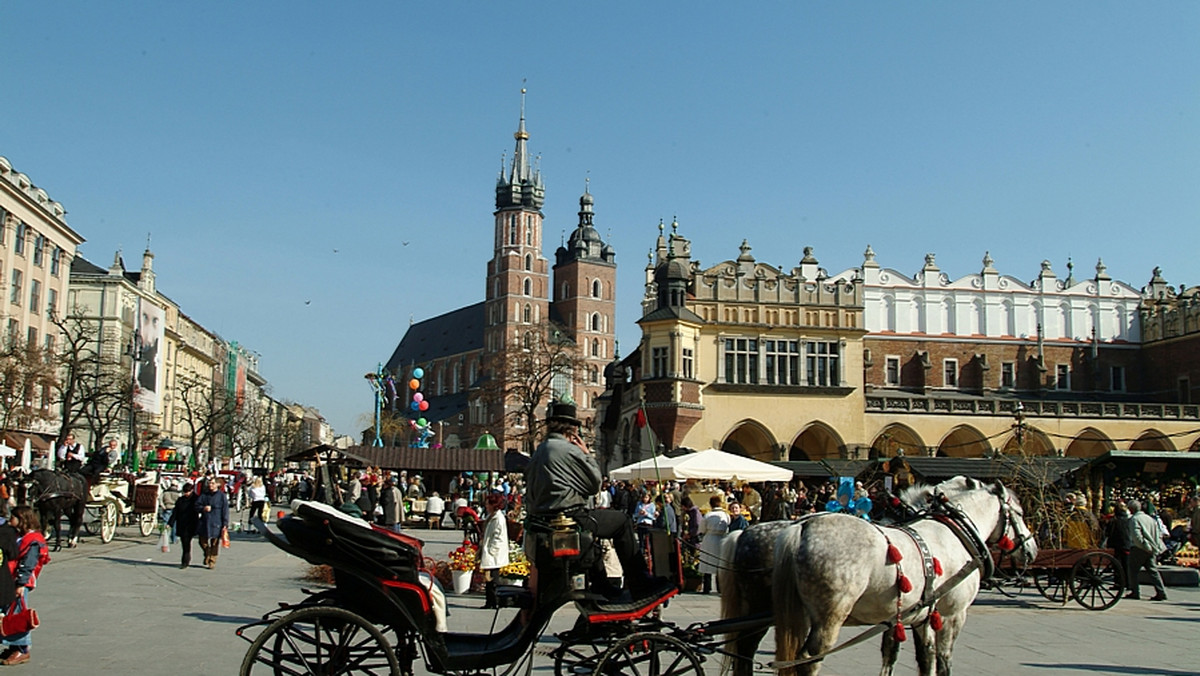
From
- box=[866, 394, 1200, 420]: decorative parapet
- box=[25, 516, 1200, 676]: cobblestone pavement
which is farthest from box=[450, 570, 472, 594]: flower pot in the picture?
box=[866, 394, 1200, 420]: decorative parapet

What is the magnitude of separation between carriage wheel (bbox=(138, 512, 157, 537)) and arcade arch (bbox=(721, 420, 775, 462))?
27.1m

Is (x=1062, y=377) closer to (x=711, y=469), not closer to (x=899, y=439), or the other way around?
(x=899, y=439)

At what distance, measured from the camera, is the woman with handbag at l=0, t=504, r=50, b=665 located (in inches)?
359

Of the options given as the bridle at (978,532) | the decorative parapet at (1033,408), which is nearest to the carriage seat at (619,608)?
the bridle at (978,532)

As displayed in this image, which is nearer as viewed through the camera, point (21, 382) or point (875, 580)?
point (875, 580)

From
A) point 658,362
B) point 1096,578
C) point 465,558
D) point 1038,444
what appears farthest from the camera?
point 1038,444

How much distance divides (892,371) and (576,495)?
2008 inches

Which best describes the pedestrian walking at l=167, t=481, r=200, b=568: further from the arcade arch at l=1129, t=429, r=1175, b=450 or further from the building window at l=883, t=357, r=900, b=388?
the arcade arch at l=1129, t=429, r=1175, b=450

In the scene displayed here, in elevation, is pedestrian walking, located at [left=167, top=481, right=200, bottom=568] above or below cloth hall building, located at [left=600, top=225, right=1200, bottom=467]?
below

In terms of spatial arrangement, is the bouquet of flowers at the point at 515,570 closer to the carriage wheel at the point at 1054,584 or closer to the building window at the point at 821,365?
the carriage wheel at the point at 1054,584

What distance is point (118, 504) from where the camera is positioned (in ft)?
78.2

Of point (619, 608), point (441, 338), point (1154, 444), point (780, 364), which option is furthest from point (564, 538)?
point (441, 338)

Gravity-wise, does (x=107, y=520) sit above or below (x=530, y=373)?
below

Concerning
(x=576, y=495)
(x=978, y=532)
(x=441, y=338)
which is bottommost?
(x=978, y=532)
